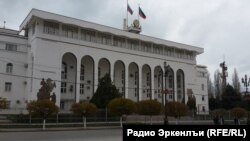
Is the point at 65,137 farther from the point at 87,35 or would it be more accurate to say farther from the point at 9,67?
the point at 87,35

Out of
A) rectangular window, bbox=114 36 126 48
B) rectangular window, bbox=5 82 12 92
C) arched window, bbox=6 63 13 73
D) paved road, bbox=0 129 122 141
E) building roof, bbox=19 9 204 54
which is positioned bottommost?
paved road, bbox=0 129 122 141

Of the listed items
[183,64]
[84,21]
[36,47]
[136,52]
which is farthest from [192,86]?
[36,47]

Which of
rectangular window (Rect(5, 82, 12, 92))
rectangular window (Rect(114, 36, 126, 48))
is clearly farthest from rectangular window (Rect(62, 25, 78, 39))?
rectangular window (Rect(5, 82, 12, 92))

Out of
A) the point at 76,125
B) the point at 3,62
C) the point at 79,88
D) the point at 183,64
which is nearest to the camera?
the point at 76,125

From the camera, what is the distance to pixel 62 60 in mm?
53094

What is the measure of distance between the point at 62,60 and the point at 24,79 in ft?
23.0

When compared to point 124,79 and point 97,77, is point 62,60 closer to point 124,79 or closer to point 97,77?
point 97,77

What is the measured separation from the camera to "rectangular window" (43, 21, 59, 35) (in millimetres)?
49562

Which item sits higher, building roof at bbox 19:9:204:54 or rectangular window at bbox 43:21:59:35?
building roof at bbox 19:9:204:54

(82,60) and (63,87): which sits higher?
(82,60)

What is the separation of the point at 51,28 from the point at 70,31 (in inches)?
135

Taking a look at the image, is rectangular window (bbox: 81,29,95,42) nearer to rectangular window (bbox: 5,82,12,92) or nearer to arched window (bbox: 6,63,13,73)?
arched window (bbox: 6,63,13,73)

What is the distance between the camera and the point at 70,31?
5244cm

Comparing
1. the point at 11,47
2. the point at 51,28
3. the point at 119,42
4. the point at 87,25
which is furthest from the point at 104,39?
the point at 11,47
